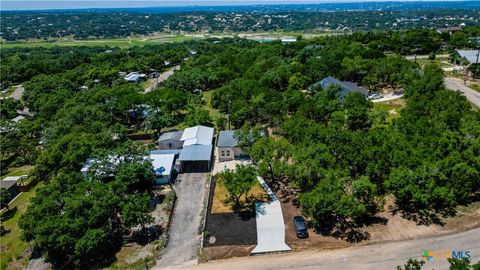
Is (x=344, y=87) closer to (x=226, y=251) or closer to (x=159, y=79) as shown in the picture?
(x=226, y=251)

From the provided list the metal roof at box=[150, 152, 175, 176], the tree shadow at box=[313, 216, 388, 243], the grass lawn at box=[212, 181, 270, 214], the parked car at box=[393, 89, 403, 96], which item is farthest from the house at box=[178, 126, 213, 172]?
the parked car at box=[393, 89, 403, 96]

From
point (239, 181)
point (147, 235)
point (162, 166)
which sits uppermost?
point (239, 181)

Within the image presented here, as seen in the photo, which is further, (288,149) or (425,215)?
(288,149)

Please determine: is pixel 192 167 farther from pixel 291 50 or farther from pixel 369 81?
pixel 291 50

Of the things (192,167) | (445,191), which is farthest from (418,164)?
(192,167)

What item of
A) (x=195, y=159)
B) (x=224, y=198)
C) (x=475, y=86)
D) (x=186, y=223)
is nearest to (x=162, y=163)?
(x=195, y=159)

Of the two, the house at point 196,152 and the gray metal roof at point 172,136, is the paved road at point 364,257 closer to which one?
the house at point 196,152
